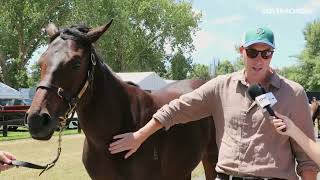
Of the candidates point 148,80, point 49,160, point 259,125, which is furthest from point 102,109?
point 148,80

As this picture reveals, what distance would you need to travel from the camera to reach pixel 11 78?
52500mm

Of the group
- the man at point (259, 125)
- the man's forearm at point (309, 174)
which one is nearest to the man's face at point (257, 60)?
the man at point (259, 125)

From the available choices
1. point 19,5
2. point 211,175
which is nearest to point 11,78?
point 19,5

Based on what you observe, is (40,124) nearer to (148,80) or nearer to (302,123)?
(302,123)

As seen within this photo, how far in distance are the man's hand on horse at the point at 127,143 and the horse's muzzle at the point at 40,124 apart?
544 millimetres

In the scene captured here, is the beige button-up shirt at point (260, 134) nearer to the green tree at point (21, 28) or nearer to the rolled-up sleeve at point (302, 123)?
the rolled-up sleeve at point (302, 123)

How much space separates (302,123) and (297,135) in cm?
43

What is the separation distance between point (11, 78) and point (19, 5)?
8.33m

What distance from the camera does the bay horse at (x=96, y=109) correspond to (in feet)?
12.7

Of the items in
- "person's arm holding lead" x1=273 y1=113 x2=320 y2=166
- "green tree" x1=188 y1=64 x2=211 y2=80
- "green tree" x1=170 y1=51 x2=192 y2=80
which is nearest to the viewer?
"person's arm holding lead" x1=273 y1=113 x2=320 y2=166

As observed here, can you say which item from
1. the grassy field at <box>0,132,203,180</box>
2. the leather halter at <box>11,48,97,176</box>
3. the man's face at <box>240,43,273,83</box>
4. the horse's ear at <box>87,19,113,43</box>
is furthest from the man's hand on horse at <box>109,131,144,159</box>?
the grassy field at <box>0,132,203,180</box>

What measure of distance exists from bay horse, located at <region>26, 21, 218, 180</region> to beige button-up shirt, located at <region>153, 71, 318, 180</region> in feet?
3.89

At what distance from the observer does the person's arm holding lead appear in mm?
2913

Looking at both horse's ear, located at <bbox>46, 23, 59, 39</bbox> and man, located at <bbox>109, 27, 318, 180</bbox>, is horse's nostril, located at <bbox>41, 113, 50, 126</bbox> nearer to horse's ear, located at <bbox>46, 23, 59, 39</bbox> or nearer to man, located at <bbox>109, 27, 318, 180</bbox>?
horse's ear, located at <bbox>46, 23, 59, 39</bbox>
